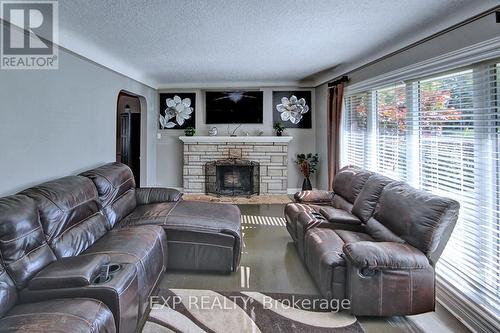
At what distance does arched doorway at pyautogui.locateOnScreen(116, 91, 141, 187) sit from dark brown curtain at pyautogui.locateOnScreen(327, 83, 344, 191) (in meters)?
3.85

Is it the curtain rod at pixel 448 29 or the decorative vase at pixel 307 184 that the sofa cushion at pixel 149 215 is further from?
the decorative vase at pixel 307 184

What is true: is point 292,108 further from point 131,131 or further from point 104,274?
point 104,274

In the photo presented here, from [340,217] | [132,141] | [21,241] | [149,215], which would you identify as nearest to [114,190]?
[149,215]

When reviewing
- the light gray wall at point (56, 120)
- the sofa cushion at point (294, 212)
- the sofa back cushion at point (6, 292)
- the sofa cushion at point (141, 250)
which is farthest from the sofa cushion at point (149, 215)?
the sofa cushion at point (294, 212)

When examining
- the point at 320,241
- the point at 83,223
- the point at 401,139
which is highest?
the point at 401,139

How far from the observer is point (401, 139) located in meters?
3.49

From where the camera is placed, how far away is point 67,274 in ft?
5.91

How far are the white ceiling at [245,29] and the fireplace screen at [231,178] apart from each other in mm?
2471

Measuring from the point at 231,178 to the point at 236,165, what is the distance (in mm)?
333

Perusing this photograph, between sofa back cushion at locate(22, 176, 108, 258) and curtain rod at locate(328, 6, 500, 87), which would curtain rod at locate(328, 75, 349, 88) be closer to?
curtain rod at locate(328, 6, 500, 87)

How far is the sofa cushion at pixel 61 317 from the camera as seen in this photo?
1.43m

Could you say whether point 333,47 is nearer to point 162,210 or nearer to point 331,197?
point 331,197

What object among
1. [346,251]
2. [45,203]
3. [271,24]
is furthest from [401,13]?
[45,203]

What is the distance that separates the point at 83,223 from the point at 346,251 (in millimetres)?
2224
